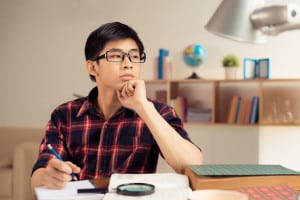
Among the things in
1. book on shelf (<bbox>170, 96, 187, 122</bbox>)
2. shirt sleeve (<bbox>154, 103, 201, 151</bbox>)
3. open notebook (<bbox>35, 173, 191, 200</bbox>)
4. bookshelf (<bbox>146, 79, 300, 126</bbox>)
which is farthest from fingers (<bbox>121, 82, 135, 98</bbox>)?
book on shelf (<bbox>170, 96, 187, 122</bbox>)

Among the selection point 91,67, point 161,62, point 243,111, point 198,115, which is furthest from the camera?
point 161,62

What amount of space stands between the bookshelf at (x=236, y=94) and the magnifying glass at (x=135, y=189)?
9.72ft

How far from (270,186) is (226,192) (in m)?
0.19

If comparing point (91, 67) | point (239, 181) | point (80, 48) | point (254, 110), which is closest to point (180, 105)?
point (254, 110)

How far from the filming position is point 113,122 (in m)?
1.56

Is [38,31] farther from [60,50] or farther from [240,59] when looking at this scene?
[240,59]

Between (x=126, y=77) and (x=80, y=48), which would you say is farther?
(x=80, y=48)

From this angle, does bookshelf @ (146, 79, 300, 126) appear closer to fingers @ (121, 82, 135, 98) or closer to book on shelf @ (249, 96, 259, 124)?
→ book on shelf @ (249, 96, 259, 124)

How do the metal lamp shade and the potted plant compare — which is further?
the potted plant

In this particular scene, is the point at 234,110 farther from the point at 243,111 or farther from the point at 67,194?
the point at 67,194

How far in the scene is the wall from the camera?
4.07m

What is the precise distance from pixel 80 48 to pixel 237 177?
153 inches

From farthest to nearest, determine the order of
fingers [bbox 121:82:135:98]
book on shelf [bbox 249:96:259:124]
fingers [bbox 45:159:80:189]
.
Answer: book on shelf [bbox 249:96:259:124] → fingers [bbox 121:82:135:98] → fingers [bbox 45:159:80:189]

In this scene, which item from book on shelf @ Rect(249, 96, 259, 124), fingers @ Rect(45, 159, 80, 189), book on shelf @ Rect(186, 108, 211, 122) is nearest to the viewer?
fingers @ Rect(45, 159, 80, 189)
